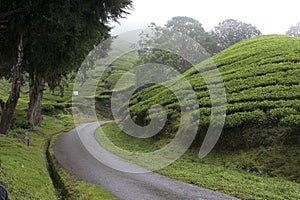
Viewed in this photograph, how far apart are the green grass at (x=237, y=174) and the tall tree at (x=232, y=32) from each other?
50744 millimetres

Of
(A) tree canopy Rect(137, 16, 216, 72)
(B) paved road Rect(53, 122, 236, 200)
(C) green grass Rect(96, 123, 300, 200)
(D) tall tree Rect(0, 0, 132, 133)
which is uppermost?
(A) tree canopy Rect(137, 16, 216, 72)

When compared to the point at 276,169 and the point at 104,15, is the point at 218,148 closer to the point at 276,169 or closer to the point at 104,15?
the point at 276,169

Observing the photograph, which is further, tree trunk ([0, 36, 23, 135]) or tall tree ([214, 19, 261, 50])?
tall tree ([214, 19, 261, 50])

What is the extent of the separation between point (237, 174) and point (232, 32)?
5794 centimetres

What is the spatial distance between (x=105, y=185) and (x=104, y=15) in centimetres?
751

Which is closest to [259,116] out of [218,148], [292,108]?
[292,108]

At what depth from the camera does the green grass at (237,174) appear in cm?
1291

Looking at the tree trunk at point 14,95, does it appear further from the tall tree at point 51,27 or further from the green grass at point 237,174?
the green grass at point 237,174

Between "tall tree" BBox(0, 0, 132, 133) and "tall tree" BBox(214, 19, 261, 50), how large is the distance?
177 feet

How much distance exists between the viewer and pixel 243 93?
25.7 metres

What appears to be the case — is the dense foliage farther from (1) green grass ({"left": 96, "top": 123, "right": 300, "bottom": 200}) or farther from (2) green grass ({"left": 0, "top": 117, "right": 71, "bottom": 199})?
(2) green grass ({"left": 0, "top": 117, "right": 71, "bottom": 199})

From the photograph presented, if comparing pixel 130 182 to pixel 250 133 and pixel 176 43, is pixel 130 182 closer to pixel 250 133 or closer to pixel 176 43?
pixel 250 133

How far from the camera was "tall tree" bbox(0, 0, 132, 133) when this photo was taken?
41.2ft

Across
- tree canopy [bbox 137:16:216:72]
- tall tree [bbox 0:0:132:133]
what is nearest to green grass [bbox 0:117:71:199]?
tall tree [bbox 0:0:132:133]
